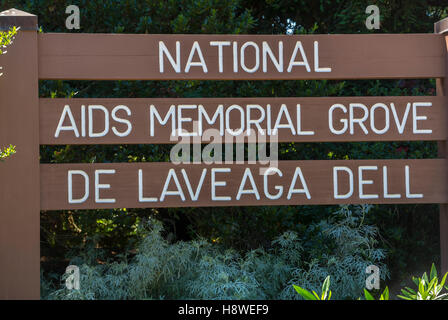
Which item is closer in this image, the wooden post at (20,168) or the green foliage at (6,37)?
the green foliage at (6,37)

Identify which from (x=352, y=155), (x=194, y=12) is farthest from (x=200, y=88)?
(x=352, y=155)

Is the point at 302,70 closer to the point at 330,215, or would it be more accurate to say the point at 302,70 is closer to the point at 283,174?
the point at 283,174

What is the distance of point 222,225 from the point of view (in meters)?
Result: 4.47

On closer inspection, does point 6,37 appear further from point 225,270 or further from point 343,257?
point 343,257

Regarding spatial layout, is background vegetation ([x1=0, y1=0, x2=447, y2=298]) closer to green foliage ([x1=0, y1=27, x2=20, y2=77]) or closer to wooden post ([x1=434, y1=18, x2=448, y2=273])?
wooden post ([x1=434, y1=18, x2=448, y2=273])

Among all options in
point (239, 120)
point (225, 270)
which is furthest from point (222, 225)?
point (239, 120)

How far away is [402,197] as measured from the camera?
12.3 ft

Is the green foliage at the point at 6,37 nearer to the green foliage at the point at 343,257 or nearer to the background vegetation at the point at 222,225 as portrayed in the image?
the background vegetation at the point at 222,225

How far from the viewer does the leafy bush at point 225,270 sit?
3.95 meters

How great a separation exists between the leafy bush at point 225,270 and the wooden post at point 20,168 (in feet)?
1.53

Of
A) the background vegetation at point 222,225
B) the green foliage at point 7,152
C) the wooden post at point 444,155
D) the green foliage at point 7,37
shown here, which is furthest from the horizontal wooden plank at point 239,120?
the background vegetation at point 222,225

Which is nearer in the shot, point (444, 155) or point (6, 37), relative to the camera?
point (6, 37)

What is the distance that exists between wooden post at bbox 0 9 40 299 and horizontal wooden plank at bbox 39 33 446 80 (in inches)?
4.7

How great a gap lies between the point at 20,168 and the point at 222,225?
170cm
